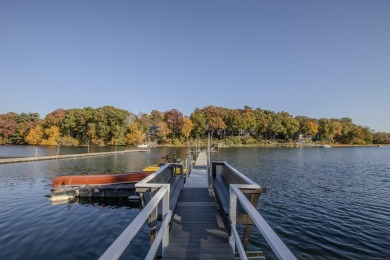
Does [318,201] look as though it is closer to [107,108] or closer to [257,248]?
[257,248]

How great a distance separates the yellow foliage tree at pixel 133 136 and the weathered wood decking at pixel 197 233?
7550cm

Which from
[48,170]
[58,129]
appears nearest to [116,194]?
[48,170]

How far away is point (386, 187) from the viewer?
1930cm

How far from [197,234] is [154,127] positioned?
93532mm

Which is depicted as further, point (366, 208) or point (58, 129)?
point (58, 129)

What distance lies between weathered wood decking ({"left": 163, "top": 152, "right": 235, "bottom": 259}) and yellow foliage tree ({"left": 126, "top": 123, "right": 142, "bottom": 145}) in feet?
248

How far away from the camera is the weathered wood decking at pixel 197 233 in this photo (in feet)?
14.3

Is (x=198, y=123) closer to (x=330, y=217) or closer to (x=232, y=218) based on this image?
(x=330, y=217)

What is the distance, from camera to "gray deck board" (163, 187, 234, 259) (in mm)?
4340

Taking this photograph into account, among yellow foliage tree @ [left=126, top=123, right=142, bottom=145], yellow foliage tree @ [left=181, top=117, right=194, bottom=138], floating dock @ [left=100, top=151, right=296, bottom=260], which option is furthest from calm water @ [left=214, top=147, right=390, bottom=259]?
yellow foliage tree @ [left=181, top=117, right=194, bottom=138]

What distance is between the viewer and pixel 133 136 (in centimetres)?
8019

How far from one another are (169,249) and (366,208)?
1462cm

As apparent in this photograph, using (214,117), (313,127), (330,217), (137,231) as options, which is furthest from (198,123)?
(137,231)

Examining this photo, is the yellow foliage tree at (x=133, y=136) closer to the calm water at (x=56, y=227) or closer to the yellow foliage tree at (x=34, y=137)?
the yellow foliage tree at (x=34, y=137)
